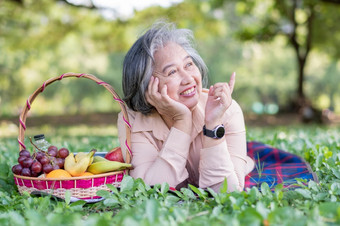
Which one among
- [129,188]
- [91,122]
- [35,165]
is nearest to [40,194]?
[35,165]

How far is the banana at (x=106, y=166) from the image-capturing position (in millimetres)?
2613

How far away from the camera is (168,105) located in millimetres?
2613

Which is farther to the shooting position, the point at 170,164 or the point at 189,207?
the point at 170,164

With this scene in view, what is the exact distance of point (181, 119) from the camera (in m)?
2.70

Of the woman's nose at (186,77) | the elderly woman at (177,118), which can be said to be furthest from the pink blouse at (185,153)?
the woman's nose at (186,77)

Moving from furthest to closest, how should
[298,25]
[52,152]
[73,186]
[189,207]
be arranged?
[298,25] → [52,152] → [73,186] → [189,207]

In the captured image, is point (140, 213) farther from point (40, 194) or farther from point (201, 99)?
point (201, 99)

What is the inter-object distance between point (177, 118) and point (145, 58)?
1.56 ft

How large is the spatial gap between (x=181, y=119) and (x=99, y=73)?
18.0 m

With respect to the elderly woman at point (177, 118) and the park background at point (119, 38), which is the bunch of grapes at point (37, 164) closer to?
the elderly woman at point (177, 118)

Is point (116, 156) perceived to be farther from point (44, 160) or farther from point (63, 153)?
point (44, 160)

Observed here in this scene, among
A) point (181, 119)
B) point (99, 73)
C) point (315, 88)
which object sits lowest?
point (315, 88)

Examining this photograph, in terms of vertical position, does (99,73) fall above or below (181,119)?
below

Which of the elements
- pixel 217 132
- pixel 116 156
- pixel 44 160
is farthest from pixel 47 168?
pixel 217 132
